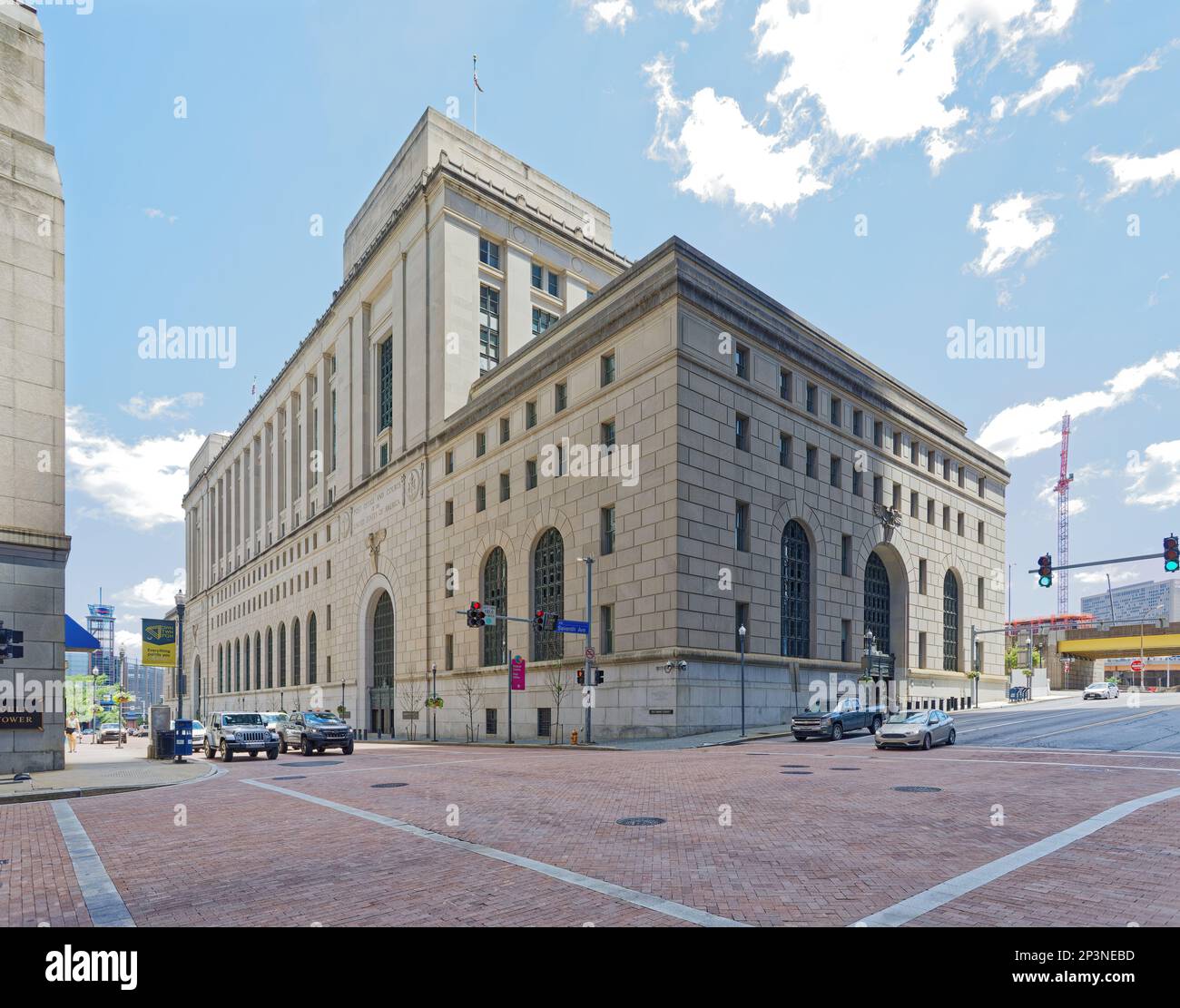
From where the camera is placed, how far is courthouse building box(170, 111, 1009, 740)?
41.8 metres

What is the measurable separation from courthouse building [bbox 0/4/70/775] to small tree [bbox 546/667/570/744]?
24243 mm

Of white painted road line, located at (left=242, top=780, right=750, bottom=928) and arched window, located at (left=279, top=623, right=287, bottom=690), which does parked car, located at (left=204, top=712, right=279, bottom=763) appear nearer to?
white painted road line, located at (left=242, top=780, right=750, bottom=928)

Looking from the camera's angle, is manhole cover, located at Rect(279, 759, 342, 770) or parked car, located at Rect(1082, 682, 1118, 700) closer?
manhole cover, located at Rect(279, 759, 342, 770)

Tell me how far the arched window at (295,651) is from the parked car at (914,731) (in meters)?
72.8

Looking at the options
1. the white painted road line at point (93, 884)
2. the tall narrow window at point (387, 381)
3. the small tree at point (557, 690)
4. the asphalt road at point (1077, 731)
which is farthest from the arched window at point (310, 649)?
the white painted road line at point (93, 884)

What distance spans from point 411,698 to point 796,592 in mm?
29467

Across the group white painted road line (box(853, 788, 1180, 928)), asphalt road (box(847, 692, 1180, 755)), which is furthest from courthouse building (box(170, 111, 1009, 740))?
white painted road line (box(853, 788, 1180, 928))

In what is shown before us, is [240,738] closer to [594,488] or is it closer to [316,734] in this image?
[316,734]

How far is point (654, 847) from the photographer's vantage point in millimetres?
11031

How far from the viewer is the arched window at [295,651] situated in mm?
88375

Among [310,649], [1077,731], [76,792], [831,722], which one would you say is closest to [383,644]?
[310,649]
